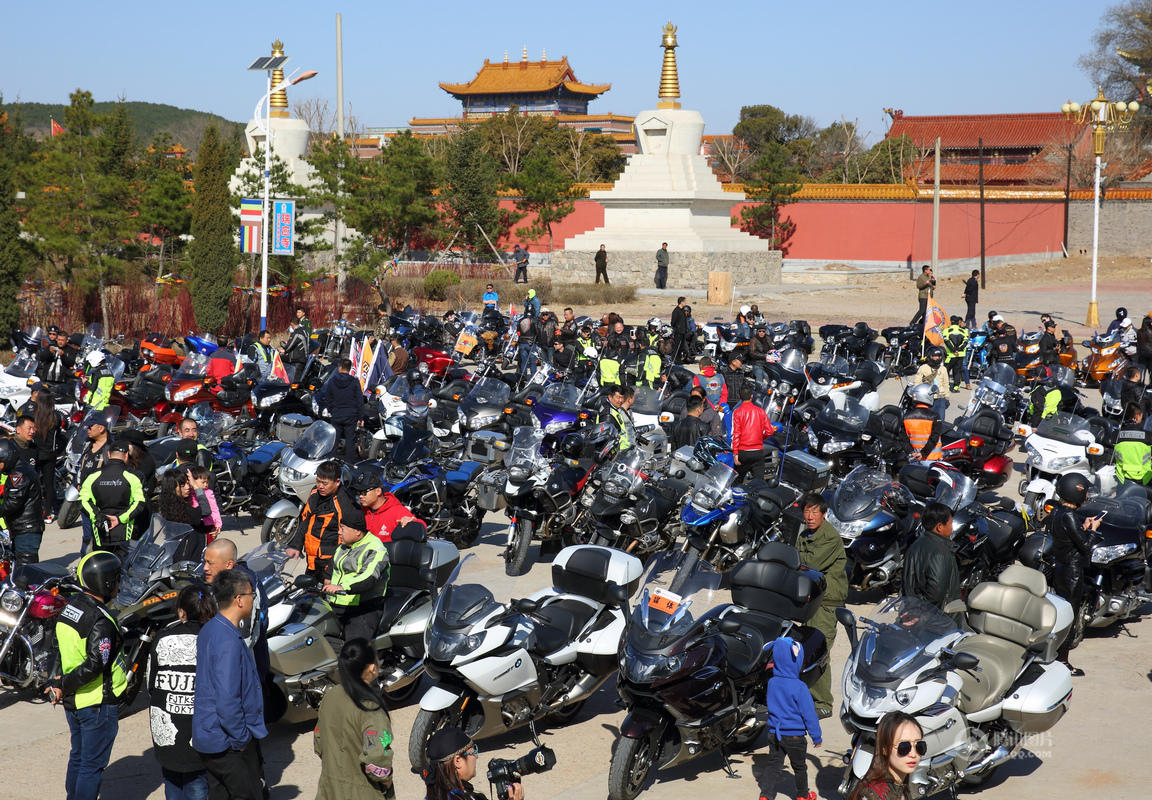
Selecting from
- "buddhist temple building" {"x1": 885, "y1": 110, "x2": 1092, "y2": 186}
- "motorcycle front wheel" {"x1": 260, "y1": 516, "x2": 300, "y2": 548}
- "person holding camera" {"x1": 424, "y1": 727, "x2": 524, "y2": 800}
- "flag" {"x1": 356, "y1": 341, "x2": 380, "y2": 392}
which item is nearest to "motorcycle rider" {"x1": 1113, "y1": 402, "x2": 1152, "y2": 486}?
"motorcycle front wheel" {"x1": 260, "y1": 516, "x2": 300, "y2": 548}

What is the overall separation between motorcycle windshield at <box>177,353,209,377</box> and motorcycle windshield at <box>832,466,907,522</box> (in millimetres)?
8844

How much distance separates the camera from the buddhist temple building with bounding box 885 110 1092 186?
6078cm

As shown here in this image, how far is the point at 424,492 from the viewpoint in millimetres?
11094

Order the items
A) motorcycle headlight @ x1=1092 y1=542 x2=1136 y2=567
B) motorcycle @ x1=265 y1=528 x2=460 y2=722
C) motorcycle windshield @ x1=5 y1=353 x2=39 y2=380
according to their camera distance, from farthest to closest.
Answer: motorcycle windshield @ x1=5 y1=353 x2=39 y2=380 → motorcycle headlight @ x1=1092 y1=542 x2=1136 y2=567 → motorcycle @ x1=265 y1=528 x2=460 y2=722

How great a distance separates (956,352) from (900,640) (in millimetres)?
15559

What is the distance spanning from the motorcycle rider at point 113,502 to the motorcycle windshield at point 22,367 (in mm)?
7632

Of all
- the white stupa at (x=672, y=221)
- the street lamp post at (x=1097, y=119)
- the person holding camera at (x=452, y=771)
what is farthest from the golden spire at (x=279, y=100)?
the person holding camera at (x=452, y=771)

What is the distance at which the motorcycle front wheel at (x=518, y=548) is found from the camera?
1089cm

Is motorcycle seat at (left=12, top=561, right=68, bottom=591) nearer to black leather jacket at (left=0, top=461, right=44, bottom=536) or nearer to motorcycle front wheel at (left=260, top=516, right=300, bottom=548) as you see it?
black leather jacket at (left=0, top=461, right=44, bottom=536)

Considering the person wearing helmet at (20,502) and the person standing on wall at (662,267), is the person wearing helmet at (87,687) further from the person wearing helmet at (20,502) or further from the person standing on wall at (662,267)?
the person standing on wall at (662,267)

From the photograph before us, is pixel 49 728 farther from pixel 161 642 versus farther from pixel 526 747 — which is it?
pixel 526 747

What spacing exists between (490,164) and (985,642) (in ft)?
138

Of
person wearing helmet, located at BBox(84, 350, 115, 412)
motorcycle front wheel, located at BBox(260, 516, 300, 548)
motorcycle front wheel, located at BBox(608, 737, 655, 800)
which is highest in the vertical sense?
person wearing helmet, located at BBox(84, 350, 115, 412)

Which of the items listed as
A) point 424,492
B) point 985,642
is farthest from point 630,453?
point 985,642
